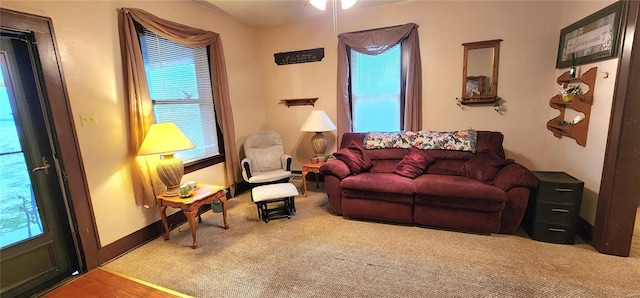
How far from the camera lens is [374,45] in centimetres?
375

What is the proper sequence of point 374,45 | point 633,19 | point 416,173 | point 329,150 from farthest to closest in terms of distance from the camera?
point 329,150, point 374,45, point 416,173, point 633,19

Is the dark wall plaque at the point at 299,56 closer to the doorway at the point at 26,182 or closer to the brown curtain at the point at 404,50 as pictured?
the brown curtain at the point at 404,50

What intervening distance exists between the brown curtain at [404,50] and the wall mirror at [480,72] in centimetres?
57

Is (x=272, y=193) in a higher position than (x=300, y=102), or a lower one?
lower

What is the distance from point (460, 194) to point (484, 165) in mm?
571

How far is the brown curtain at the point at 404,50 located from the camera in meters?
3.60

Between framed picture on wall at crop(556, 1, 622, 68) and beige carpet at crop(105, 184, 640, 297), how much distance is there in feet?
5.58

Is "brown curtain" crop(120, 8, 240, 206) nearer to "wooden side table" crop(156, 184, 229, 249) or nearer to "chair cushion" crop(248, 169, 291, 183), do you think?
"wooden side table" crop(156, 184, 229, 249)

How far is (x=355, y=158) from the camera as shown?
3354 millimetres

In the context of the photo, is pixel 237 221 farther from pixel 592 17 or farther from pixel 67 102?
pixel 592 17

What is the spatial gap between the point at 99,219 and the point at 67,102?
102 cm

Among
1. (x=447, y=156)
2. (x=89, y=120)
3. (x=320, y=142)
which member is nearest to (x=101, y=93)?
(x=89, y=120)

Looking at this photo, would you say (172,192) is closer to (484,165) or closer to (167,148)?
(167,148)

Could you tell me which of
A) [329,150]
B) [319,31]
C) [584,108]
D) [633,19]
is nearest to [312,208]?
[329,150]
